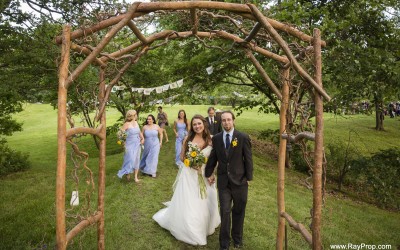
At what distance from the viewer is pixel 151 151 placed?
9.92 m

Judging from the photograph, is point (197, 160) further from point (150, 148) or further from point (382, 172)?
point (382, 172)

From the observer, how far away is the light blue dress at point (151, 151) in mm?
9953

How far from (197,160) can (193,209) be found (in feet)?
3.06

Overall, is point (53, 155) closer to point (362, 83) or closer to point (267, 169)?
point (267, 169)

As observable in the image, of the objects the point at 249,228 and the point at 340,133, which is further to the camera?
the point at 340,133

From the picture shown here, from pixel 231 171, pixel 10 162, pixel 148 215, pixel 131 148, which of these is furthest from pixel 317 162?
pixel 10 162

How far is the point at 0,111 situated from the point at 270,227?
519 inches

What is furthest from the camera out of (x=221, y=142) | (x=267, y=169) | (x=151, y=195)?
(x=267, y=169)

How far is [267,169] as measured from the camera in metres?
12.7

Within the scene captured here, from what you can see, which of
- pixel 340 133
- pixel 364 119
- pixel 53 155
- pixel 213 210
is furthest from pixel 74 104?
pixel 364 119

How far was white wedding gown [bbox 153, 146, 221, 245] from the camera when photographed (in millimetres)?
5473

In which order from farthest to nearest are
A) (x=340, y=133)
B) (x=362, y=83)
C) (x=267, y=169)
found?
(x=340, y=133), (x=267, y=169), (x=362, y=83)

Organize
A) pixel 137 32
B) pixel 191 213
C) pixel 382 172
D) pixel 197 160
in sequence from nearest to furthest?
pixel 137 32 < pixel 191 213 < pixel 197 160 < pixel 382 172

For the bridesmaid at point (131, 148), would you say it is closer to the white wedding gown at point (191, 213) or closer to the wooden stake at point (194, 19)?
the white wedding gown at point (191, 213)
